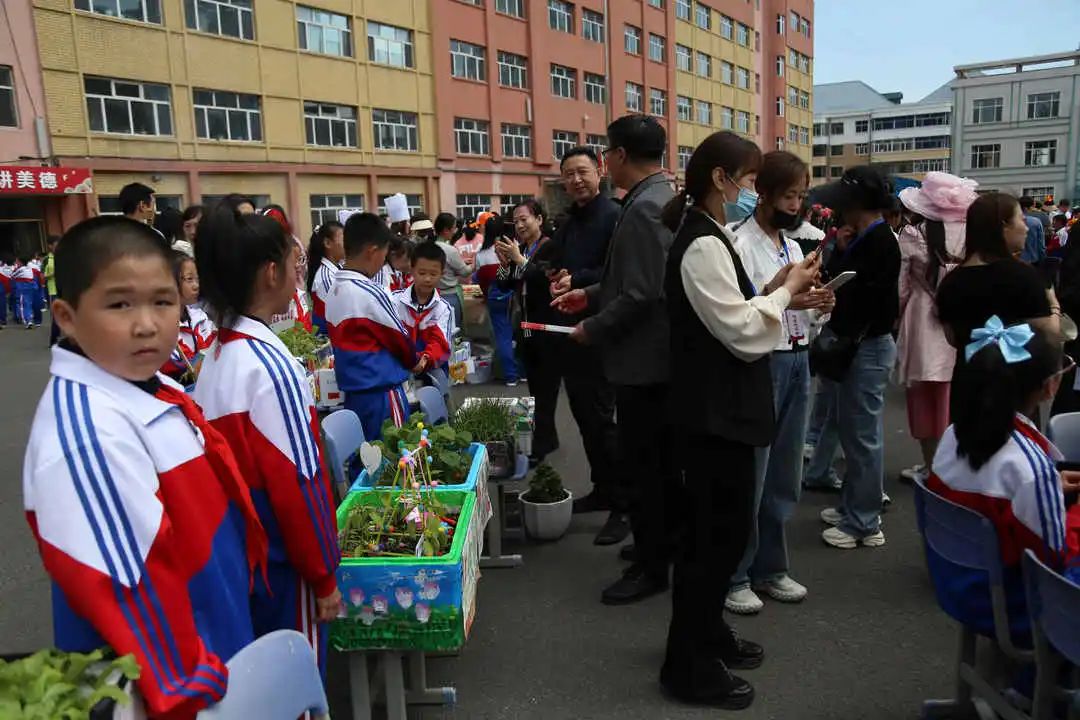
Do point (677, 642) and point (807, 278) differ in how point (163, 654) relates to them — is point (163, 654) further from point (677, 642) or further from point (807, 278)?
point (807, 278)

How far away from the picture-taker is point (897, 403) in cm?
A: 719

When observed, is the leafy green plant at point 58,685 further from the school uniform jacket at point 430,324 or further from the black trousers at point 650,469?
the school uniform jacket at point 430,324

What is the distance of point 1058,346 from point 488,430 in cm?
257

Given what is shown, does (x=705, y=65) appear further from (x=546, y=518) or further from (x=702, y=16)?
(x=546, y=518)

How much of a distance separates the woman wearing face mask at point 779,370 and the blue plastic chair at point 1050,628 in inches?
42.7

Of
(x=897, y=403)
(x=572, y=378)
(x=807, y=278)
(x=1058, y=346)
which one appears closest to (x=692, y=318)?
(x=807, y=278)

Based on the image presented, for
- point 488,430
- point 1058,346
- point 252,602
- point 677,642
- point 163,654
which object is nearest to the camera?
point 163,654

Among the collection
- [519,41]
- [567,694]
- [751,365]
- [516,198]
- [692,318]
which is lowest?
[567,694]

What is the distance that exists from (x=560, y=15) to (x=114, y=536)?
33825 millimetres

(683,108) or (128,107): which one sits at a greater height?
(683,108)

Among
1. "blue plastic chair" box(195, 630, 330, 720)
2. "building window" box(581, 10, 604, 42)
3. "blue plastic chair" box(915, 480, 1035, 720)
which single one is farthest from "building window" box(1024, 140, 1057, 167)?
"blue plastic chair" box(195, 630, 330, 720)

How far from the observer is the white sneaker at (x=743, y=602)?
3.38m

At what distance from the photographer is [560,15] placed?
104 ft

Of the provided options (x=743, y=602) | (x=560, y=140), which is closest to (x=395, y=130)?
(x=560, y=140)
